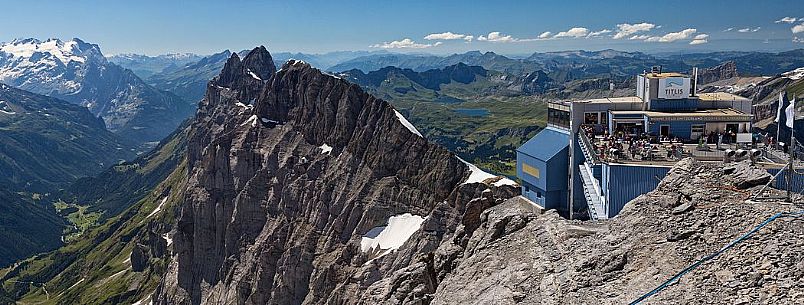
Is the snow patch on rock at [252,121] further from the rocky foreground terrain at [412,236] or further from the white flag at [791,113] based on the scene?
the white flag at [791,113]

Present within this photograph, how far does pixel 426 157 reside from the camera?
10794cm

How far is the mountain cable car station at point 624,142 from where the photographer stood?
115 ft

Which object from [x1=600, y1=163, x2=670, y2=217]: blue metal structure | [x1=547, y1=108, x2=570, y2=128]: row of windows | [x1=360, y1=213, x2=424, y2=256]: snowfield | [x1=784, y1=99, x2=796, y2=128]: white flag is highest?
[x1=784, y1=99, x2=796, y2=128]: white flag

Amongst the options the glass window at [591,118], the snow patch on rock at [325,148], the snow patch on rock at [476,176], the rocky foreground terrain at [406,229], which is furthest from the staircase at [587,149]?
the snow patch on rock at [325,148]

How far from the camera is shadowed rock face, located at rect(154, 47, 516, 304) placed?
9827cm

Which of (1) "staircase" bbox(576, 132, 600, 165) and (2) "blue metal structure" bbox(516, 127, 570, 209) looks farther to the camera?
(2) "blue metal structure" bbox(516, 127, 570, 209)

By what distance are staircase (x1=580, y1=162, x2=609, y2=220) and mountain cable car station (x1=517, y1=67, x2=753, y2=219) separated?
0.08 ft

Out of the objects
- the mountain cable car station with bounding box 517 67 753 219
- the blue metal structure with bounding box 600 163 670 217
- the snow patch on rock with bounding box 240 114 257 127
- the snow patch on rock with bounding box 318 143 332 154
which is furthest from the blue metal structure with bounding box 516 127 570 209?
the snow patch on rock with bounding box 240 114 257 127

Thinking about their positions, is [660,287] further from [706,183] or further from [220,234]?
[220,234]

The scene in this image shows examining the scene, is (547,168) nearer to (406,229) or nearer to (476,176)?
(406,229)

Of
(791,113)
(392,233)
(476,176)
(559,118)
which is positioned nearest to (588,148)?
(791,113)

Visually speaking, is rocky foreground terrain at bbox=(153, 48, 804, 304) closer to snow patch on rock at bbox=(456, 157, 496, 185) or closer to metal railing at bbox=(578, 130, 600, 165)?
snow patch on rock at bbox=(456, 157, 496, 185)

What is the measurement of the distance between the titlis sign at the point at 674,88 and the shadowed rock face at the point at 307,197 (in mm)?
34319

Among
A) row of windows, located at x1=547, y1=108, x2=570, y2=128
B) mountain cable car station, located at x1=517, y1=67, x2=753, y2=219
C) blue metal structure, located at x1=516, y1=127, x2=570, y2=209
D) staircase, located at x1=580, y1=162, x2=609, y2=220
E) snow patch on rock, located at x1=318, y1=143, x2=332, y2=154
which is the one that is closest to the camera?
mountain cable car station, located at x1=517, y1=67, x2=753, y2=219
